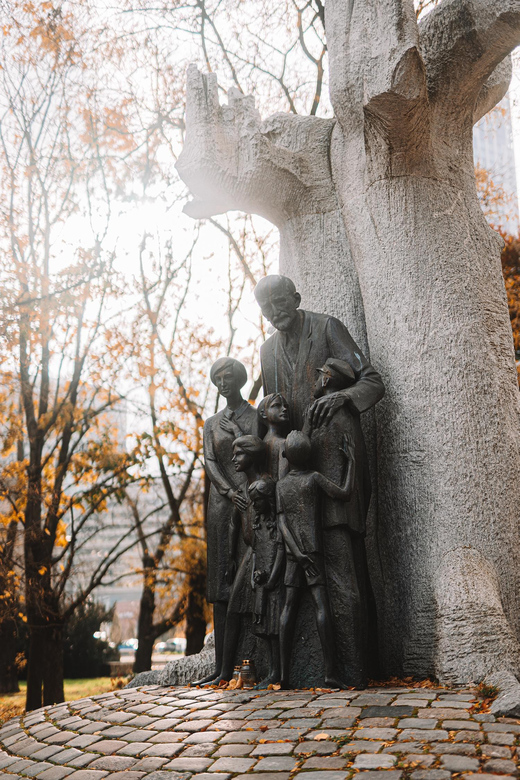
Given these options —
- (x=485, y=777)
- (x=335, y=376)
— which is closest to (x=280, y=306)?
(x=335, y=376)

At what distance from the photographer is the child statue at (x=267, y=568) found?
5.42 meters

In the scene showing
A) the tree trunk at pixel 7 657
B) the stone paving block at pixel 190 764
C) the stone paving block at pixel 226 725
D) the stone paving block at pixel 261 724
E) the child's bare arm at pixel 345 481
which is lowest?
the tree trunk at pixel 7 657

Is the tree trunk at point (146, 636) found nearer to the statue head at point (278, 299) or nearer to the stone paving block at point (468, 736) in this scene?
the statue head at point (278, 299)

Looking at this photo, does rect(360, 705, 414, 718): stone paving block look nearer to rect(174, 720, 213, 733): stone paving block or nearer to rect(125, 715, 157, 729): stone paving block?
rect(174, 720, 213, 733): stone paving block

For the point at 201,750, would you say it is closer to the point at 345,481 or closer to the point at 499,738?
the point at 499,738

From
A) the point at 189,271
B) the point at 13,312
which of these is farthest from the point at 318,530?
the point at 189,271

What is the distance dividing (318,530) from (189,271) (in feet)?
33.9

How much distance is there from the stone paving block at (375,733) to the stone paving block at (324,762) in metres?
0.27

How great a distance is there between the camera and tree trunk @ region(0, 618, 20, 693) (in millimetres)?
15250

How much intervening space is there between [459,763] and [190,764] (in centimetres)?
128

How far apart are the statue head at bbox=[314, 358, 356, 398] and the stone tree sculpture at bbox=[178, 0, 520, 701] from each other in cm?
58

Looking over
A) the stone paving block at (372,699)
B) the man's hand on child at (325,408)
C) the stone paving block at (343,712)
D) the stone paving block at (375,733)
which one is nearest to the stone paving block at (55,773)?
the stone paving block at (343,712)

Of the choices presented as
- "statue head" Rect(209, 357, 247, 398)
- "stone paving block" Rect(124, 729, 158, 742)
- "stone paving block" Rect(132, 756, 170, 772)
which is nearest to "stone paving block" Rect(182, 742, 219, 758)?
"stone paving block" Rect(132, 756, 170, 772)

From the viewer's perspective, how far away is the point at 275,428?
5.85 m
